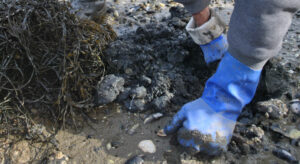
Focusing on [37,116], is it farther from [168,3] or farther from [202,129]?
[168,3]

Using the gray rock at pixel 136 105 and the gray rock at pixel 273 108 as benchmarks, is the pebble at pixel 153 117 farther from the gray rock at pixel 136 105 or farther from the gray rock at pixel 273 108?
the gray rock at pixel 273 108

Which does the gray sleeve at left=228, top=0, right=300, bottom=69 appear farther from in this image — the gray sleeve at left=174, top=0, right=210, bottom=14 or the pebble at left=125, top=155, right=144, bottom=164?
the pebble at left=125, top=155, right=144, bottom=164

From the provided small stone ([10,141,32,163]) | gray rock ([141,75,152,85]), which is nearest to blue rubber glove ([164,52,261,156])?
gray rock ([141,75,152,85])

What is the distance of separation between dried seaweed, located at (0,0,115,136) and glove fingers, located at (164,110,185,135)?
0.63m

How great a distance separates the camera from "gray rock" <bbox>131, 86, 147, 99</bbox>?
2027 mm

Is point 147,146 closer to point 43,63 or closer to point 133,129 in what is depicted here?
point 133,129

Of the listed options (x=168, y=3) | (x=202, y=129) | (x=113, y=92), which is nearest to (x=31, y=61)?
(x=113, y=92)

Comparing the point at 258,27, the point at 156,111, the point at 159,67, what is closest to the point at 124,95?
the point at 156,111

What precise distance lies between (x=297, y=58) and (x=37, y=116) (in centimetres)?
234

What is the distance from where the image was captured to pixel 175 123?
1.79m

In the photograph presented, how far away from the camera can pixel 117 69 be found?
7.46 ft

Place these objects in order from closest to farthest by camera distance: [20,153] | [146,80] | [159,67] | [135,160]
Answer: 1. [135,160]
2. [20,153]
3. [146,80]
4. [159,67]

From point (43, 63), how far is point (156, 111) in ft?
3.05

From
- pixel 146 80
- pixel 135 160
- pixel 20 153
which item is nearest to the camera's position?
pixel 135 160
